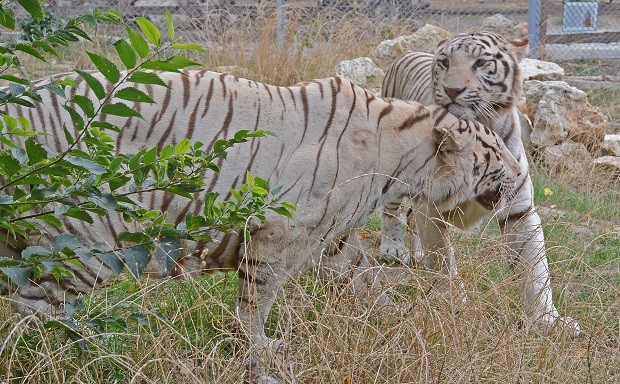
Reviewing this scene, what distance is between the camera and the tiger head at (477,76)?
4.74 meters

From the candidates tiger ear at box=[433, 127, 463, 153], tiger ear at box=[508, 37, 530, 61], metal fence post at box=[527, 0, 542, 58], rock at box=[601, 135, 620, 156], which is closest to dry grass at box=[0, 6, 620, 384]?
tiger ear at box=[433, 127, 463, 153]

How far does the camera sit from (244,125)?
406 cm

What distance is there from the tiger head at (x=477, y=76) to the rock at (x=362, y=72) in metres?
3.39

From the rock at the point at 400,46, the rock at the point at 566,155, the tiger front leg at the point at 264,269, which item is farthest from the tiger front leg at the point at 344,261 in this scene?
the rock at the point at 400,46

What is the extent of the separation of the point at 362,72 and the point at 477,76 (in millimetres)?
3771

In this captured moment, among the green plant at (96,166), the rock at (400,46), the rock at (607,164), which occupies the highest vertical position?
the green plant at (96,166)

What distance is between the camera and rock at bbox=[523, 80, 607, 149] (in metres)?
7.96

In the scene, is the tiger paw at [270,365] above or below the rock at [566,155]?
above

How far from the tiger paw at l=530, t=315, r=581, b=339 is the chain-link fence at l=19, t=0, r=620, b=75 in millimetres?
7040

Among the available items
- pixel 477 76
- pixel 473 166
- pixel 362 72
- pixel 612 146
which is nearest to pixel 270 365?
pixel 473 166

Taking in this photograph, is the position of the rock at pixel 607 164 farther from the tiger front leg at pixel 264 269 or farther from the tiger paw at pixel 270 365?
the tiger paw at pixel 270 365

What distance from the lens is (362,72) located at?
28.2 ft

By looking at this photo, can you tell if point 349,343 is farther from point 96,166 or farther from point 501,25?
point 501,25

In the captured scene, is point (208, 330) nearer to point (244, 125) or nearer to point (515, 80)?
point (244, 125)
